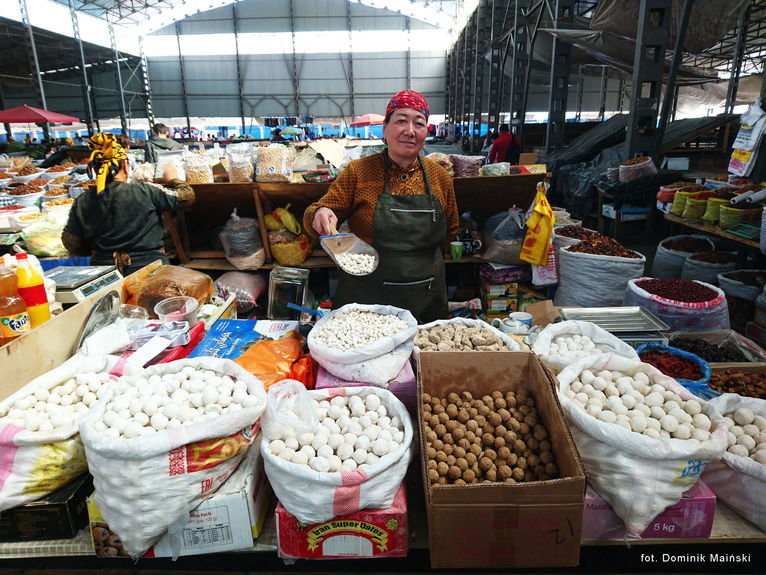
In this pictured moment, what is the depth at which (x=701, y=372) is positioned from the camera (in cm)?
195

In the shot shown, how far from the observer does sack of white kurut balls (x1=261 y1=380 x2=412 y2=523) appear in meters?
1.15

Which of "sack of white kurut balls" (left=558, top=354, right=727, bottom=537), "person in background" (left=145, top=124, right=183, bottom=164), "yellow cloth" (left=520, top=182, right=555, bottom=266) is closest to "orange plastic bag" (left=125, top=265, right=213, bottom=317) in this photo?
"sack of white kurut balls" (left=558, top=354, right=727, bottom=537)

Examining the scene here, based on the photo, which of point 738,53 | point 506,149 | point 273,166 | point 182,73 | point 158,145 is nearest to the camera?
point 273,166

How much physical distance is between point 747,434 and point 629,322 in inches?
38.9

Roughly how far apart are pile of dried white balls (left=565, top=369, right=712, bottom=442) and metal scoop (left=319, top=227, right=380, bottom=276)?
1075 millimetres

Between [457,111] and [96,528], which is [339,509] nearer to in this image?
[96,528]

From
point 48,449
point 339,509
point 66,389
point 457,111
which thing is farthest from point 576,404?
point 457,111

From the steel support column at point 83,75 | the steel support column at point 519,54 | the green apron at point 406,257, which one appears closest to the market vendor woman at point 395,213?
the green apron at point 406,257

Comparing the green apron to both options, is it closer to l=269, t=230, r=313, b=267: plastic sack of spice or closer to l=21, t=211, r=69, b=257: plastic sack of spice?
l=269, t=230, r=313, b=267: plastic sack of spice

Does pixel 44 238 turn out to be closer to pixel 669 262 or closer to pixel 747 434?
pixel 747 434

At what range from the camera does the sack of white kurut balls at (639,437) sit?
1.19 metres

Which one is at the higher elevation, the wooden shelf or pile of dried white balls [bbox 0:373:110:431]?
the wooden shelf

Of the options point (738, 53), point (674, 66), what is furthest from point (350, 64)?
point (674, 66)

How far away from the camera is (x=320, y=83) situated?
25938 millimetres
